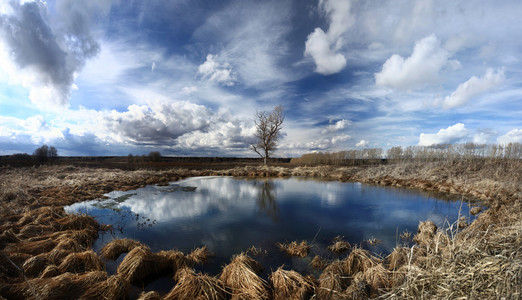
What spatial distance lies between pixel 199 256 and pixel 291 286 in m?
2.58

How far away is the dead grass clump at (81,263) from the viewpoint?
182 inches

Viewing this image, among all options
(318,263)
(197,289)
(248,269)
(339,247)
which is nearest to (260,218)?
(339,247)

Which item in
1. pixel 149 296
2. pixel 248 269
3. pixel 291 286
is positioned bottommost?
pixel 291 286

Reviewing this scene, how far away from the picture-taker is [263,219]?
8.91 meters

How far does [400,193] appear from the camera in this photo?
50.0ft

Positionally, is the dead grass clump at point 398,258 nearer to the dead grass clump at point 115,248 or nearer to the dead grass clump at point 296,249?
the dead grass clump at point 296,249

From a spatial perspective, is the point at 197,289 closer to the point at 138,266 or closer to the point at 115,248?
the point at 138,266

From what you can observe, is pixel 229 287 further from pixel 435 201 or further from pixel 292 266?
pixel 435 201

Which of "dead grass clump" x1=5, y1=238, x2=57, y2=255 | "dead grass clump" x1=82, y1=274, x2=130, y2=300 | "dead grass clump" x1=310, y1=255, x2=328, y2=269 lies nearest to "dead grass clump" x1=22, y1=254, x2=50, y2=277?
"dead grass clump" x1=5, y1=238, x2=57, y2=255

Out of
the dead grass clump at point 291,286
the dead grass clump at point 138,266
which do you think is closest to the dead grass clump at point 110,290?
the dead grass clump at point 138,266

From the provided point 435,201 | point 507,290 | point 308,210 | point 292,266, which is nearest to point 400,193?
point 435,201

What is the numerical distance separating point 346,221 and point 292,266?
14.8 ft

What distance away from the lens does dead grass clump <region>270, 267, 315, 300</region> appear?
3.92 metres

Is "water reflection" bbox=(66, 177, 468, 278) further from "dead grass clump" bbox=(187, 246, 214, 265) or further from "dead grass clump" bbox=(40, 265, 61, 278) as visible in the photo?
"dead grass clump" bbox=(40, 265, 61, 278)
